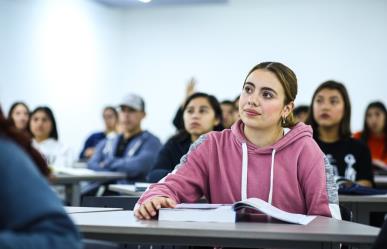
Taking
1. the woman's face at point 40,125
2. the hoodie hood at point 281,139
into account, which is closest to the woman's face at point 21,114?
the woman's face at point 40,125

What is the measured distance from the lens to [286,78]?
2742 mm

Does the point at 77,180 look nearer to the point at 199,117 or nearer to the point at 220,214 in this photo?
the point at 199,117

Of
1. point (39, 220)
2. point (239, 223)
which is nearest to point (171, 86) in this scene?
point (239, 223)

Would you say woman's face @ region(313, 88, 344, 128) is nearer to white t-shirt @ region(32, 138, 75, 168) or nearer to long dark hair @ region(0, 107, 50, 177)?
white t-shirt @ region(32, 138, 75, 168)

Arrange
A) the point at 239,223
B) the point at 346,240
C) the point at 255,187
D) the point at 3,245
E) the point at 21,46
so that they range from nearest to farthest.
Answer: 1. the point at 3,245
2. the point at 346,240
3. the point at 239,223
4. the point at 255,187
5. the point at 21,46

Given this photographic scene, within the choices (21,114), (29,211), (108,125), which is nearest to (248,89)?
(29,211)

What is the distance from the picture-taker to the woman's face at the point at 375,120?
683 centimetres

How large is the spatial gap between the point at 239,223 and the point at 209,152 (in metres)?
0.69

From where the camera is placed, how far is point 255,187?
8.58ft

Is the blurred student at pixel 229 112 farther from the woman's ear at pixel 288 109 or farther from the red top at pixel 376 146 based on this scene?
the woman's ear at pixel 288 109

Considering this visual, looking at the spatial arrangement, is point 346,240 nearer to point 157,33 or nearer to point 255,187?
point 255,187

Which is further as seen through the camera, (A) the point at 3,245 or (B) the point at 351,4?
(B) the point at 351,4

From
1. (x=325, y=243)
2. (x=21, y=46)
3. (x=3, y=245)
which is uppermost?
(x=21, y=46)

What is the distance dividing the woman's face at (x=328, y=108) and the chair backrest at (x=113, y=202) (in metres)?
1.87
